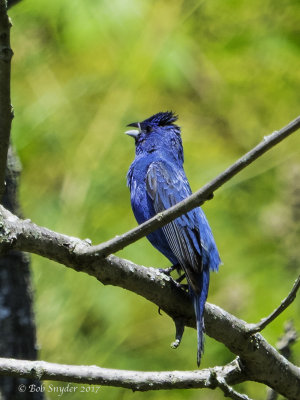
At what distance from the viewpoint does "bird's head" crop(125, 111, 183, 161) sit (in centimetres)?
450

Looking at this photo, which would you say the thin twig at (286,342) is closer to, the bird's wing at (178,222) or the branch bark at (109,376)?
the bird's wing at (178,222)

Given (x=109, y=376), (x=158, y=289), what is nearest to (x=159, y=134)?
(x=158, y=289)

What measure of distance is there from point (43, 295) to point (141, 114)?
139cm

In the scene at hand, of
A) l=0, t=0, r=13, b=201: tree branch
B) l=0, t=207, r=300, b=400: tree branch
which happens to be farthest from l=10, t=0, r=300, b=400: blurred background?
l=0, t=0, r=13, b=201: tree branch

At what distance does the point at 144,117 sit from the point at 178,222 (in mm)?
1532

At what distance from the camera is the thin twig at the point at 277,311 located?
263cm

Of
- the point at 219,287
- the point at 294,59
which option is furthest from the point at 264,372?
the point at 294,59

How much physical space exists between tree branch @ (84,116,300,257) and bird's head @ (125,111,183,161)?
217 centimetres

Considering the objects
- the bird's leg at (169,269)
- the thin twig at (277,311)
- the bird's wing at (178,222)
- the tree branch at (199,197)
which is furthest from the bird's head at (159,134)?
the tree branch at (199,197)

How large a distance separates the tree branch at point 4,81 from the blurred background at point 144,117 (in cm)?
249

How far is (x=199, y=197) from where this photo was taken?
219cm

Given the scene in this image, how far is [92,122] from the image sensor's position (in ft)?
16.5

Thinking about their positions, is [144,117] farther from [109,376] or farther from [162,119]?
[109,376]

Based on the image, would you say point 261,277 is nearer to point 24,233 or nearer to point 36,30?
point 36,30
